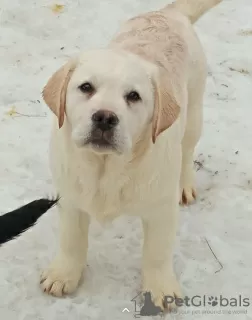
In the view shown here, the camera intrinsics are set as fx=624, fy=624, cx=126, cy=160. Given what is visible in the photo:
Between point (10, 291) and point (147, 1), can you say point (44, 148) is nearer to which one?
point (10, 291)

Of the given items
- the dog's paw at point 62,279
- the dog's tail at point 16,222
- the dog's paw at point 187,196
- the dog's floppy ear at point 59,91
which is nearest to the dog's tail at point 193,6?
the dog's paw at point 187,196

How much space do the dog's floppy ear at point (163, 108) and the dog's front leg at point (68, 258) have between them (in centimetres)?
58

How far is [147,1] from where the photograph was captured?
4.55 metres

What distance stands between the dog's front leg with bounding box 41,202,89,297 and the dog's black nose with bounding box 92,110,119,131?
598 millimetres

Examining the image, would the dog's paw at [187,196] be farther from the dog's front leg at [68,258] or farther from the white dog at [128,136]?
the dog's front leg at [68,258]

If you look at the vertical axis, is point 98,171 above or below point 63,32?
above

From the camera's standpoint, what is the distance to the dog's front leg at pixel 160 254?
2.26 metres

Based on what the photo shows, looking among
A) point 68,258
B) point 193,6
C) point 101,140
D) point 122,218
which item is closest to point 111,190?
point 101,140

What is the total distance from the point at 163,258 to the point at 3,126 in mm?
1311

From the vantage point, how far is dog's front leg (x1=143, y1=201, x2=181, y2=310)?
2.26 metres

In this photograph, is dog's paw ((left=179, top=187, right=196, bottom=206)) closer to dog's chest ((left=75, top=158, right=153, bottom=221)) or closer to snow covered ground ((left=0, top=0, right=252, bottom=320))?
snow covered ground ((left=0, top=0, right=252, bottom=320))

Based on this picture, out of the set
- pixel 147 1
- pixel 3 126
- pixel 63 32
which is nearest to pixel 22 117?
pixel 3 126

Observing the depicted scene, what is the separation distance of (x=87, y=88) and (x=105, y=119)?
143mm

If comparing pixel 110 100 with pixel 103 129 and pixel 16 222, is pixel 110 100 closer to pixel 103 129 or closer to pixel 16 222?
pixel 103 129
